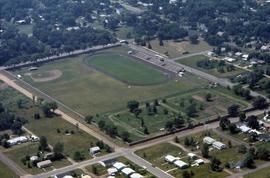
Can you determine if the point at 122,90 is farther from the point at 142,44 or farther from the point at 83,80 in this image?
the point at 142,44

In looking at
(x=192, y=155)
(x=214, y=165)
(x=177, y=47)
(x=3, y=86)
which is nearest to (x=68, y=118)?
(x=3, y=86)

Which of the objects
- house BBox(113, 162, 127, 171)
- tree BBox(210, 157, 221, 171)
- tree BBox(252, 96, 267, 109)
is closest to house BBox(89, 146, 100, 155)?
house BBox(113, 162, 127, 171)

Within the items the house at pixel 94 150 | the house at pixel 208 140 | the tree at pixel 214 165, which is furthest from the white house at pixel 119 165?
the house at pixel 208 140

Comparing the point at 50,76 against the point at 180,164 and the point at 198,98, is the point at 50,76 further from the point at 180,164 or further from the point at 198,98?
the point at 180,164

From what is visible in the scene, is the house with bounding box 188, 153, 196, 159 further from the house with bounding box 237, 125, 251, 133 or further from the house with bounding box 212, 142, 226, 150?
the house with bounding box 237, 125, 251, 133

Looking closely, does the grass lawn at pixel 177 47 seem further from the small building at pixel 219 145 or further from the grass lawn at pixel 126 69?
the small building at pixel 219 145

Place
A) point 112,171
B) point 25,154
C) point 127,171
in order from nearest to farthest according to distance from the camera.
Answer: point 127,171 → point 112,171 → point 25,154

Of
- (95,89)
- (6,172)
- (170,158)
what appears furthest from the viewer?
(95,89)
